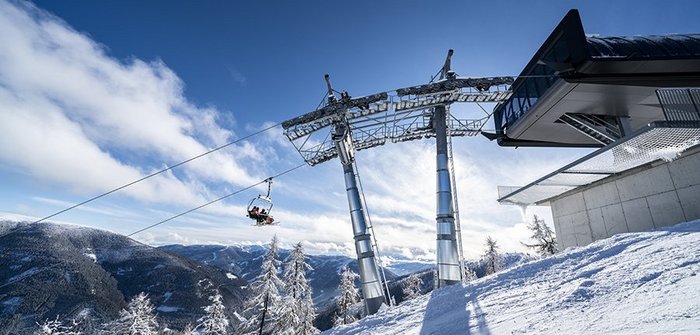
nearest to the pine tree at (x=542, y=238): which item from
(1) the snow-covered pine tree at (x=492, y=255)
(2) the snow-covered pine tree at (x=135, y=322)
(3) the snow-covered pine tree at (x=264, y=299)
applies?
A: (1) the snow-covered pine tree at (x=492, y=255)

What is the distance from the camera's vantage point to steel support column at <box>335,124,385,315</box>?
13.3 meters

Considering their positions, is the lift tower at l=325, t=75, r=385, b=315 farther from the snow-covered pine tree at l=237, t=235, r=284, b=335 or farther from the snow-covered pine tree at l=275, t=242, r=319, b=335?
the snow-covered pine tree at l=237, t=235, r=284, b=335

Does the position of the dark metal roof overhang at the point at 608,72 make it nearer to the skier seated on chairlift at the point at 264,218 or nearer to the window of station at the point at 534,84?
the window of station at the point at 534,84

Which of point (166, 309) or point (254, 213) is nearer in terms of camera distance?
point (254, 213)

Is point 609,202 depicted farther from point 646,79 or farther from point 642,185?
point 646,79


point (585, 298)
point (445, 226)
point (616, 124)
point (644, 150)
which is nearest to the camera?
point (585, 298)

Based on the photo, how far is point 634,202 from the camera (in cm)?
1435

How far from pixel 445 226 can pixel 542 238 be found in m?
33.0

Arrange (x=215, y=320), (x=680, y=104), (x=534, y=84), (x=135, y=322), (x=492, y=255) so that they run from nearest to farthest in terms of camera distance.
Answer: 1. (x=680, y=104)
2. (x=534, y=84)
3. (x=135, y=322)
4. (x=215, y=320)
5. (x=492, y=255)

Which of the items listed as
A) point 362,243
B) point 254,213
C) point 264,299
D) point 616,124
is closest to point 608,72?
point 616,124

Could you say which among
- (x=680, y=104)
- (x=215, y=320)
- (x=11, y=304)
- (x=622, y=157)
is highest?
(x=680, y=104)

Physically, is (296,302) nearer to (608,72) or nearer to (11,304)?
(608,72)

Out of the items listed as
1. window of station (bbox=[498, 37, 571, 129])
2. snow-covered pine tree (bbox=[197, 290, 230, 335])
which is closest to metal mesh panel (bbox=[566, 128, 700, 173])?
window of station (bbox=[498, 37, 571, 129])

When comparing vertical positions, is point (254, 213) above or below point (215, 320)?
above
